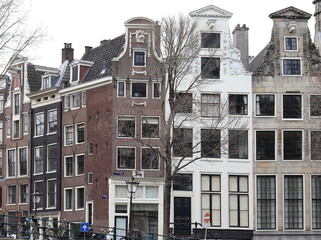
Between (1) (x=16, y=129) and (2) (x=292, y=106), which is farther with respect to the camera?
(1) (x=16, y=129)

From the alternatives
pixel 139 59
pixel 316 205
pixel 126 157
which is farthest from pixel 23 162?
pixel 316 205

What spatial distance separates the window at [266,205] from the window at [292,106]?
4.24 meters

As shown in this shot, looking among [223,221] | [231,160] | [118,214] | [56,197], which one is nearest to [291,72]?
[231,160]

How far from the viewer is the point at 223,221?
54.1 m

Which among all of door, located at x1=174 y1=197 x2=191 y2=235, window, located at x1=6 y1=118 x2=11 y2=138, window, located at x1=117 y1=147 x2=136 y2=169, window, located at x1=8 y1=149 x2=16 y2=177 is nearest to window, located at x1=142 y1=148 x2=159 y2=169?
window, located at x1=117 y1=147 x2=136 y2=169

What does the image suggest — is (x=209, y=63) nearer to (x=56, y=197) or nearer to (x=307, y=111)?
(x=307, y=111)

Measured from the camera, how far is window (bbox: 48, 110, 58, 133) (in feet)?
198

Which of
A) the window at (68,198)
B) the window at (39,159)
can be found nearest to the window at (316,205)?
the window at (68,198)

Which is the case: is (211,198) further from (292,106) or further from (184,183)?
(292,106)

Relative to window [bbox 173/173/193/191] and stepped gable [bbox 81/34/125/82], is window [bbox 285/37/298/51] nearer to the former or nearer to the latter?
window [bbox 173/173/193/191]

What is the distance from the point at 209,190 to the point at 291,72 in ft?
29.5

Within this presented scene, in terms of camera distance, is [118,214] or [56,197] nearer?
[118,214]

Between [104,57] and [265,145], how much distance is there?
12.3 meters

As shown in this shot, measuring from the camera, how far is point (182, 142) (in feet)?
161
